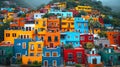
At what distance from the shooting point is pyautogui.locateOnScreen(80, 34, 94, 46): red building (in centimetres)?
3462

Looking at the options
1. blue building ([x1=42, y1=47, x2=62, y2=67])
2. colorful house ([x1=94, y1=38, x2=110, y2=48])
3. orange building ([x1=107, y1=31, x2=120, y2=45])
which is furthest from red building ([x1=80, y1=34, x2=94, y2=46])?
blue building ([x1=42, y1=47, x2=62, y2=67])

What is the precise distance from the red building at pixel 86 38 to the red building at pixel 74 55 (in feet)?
12.8

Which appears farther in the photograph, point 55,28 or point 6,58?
point 55,28

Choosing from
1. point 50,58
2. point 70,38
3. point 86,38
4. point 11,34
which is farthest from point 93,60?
point 11,34

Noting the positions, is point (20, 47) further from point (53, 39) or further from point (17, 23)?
point (17, 23)

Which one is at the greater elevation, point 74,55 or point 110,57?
point 74,55

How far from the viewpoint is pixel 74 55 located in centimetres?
3077

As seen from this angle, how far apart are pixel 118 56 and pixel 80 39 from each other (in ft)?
17.2

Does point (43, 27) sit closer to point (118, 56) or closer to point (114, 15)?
point (118, 56)

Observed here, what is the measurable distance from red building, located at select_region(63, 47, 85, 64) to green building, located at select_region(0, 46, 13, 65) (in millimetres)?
4976

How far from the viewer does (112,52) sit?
102 feet

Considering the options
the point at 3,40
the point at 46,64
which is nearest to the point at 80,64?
the point at 46,64

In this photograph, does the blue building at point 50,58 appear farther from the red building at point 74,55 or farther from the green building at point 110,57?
the green building at point 110,57

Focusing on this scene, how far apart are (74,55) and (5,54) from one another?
6.34 m
